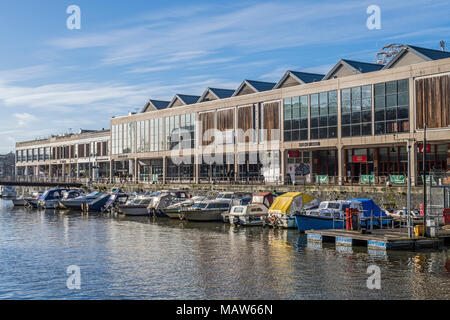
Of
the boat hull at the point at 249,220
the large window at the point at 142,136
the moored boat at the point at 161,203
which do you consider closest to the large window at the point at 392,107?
the boat hull at the point at 249,220

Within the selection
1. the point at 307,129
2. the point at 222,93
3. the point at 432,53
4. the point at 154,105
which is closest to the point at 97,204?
the point at 307,129

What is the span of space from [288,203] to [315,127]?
28684 mm

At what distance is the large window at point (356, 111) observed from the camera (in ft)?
226

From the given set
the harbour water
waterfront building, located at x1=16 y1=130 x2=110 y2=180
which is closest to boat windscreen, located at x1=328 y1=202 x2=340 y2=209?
the harbour water

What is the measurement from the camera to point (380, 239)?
1374 inches

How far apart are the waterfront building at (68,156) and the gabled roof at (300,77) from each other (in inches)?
2100

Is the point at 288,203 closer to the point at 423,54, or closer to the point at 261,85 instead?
the point at 423,54

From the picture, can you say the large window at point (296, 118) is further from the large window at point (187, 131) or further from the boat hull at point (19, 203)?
the boat hull at point (19, 203)

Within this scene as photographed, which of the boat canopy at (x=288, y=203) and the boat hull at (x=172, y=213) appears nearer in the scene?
the boat canopy at (x=288, y=203)

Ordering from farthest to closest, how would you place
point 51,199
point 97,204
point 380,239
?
point 51,199 < point 97,204 < point 380,239

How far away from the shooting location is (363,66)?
249 ft

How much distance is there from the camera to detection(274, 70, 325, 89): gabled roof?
269 ft

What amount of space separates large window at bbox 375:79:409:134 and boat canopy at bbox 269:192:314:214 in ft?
68.0
